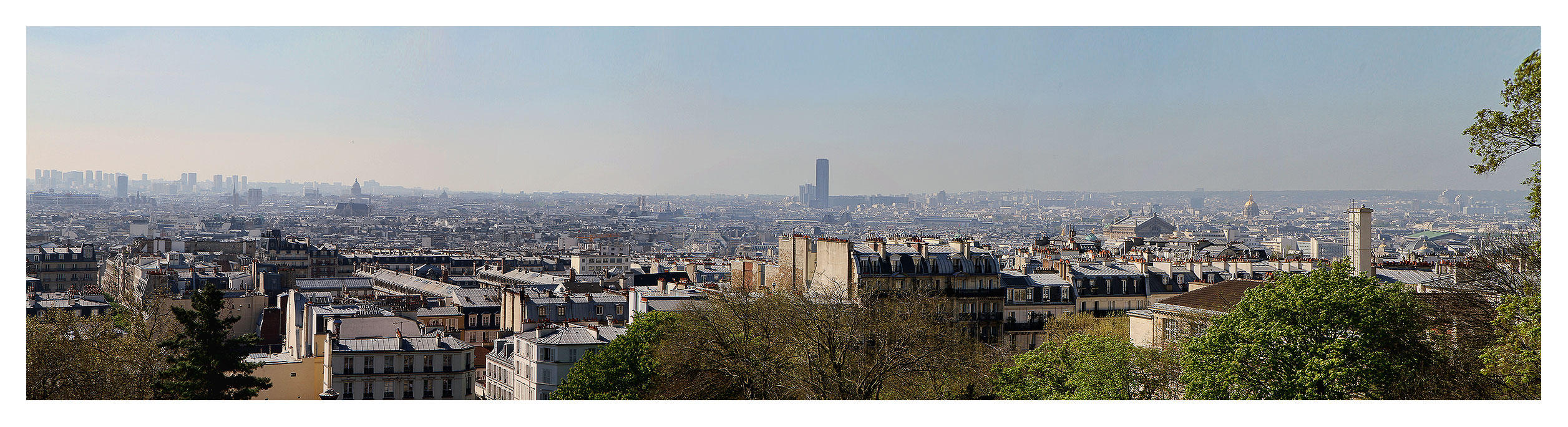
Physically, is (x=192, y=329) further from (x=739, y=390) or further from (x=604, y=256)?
(x=604, y=256)

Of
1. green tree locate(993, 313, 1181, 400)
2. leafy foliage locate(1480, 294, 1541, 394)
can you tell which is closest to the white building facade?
green tree locate(993, 313, 1181, 400)

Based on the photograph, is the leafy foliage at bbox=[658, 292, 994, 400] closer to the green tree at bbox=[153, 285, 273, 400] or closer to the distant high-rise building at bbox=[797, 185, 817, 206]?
the green tree at bbox=[153, 285, 273, 400]

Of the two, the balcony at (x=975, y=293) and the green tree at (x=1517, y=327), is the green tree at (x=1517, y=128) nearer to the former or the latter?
the green tree at (x=1517, y=327)

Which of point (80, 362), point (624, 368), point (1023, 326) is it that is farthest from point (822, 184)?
point (80, 362)

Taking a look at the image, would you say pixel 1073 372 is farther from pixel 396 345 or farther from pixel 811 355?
pixel 396 345

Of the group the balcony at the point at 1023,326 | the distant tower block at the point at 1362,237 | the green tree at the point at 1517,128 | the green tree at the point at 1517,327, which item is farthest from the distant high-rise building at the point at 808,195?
the green tree at the point at 1517,128

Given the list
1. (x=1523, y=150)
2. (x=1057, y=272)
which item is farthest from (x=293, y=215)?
(x=1523, y=150)
